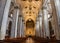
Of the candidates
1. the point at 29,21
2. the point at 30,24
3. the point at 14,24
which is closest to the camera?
the point at 14,24

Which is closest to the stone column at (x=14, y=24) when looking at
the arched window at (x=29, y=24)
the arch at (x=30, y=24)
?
the arch at (x=30, y=24)

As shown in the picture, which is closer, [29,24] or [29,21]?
[29,21]

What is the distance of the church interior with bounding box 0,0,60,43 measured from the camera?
789 cm

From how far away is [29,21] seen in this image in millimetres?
36875

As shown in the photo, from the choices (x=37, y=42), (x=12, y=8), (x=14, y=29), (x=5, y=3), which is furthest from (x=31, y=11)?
(x=37, y=42)

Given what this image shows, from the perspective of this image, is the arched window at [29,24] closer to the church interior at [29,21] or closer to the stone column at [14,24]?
the church interior at [29,21]

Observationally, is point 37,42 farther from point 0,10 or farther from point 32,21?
point 32,21

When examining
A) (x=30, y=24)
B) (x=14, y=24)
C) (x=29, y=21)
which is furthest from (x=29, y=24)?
(x=14, y=24)

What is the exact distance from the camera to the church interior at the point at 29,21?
7.89 metres

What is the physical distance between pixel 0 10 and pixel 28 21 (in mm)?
25427

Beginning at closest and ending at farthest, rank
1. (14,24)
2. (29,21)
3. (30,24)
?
1. (14,24)
2. (29,21)
3. (30,24)

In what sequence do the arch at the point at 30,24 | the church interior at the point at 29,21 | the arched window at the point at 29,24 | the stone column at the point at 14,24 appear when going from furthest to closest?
the arched window at the point at 29,24, the arch at the point at 30,24, the stone column at the point at 14,24, the church interior at the point at 29,21

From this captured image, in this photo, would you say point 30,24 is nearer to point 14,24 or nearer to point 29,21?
point 29,21

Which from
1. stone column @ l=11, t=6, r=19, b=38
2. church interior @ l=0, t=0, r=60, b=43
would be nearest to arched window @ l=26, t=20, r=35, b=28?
church interior @ l=0, t=0, r=60, b=43
